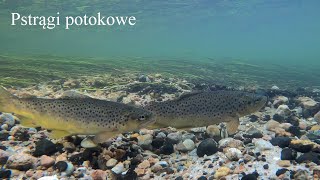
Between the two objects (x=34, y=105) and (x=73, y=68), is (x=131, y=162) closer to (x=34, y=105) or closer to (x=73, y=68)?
(x=34, y=105)

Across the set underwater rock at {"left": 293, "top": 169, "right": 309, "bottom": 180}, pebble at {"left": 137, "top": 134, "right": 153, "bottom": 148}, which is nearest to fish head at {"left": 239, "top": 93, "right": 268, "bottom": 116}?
pebble at {"left": 137, "top": 134, "right": 153, "bottom": 148}

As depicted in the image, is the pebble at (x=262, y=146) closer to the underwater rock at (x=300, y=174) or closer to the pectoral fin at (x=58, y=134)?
the underwater rock at (x=300, y=174)

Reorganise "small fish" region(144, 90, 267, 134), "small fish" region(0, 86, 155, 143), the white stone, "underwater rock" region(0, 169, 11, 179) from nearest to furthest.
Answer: "underwater rock" region(0, 169, 11, 179)
"small fish" region(0, 86, 155, 143)
the white stone
"small fish" region(144, 90, 267, 134)

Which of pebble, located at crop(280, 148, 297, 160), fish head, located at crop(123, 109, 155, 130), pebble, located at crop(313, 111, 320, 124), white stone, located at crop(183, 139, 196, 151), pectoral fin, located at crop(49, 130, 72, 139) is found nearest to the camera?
pebble, located at crop(280, 148, 297, 160)

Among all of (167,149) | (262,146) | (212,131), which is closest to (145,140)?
(167,149)

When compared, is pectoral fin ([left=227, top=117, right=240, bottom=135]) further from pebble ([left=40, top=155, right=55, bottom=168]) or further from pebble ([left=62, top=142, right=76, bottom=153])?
pebble ([left=40, top=155, right=55, bottom=168])

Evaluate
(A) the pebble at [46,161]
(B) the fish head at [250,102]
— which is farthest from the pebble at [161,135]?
(A) the pebble at [46,161]

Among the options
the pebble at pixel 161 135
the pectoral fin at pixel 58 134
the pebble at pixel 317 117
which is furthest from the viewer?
the pebble at pixel 317 117
